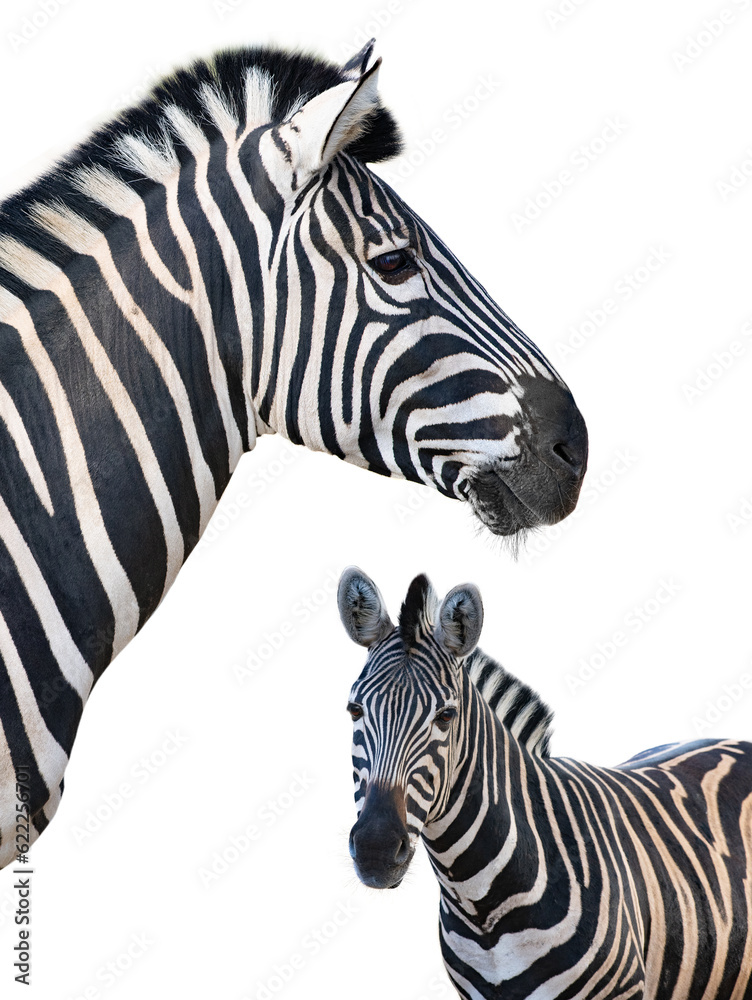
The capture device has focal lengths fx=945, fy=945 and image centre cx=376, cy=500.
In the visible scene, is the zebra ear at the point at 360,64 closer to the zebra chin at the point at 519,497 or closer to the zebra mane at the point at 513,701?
the zebra chin at the point at 519,497

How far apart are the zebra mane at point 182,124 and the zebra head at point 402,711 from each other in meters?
2.71

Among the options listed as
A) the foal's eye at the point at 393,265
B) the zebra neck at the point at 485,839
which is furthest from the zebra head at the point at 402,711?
the foal's eye at the point at 393,265

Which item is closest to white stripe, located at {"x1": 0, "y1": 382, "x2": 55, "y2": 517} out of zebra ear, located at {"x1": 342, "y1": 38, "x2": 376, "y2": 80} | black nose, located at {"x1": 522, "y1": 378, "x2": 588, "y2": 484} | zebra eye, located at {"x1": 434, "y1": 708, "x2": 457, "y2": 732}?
black nose, located at {"x1": 522, "y1": 378, "x2": 588, "y2": 484}

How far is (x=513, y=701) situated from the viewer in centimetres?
597

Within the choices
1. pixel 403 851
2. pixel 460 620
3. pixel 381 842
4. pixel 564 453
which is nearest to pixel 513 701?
pixel 460 620

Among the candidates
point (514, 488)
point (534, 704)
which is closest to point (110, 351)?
point (514, 488)

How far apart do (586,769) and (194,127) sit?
14.3ft

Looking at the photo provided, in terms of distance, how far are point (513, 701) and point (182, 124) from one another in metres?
4.22

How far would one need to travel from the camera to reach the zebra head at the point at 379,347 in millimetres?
2650

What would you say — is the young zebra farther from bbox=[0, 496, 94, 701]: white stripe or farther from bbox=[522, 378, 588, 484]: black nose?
bbox=[0, 496, 94, 701]: white stripe

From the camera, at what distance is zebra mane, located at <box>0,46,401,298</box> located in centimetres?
263

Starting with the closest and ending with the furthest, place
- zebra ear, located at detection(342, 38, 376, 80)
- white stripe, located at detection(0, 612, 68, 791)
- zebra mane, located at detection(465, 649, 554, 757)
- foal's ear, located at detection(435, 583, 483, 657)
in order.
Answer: white stripe, located at detection(0, 612, 68, 791), zebra ear, located at detection(342, 38, 376, 80), foal's ear, located at detection(435, 583, 483, 657), zebra mane, located at detection(465, 649, 554, 757)

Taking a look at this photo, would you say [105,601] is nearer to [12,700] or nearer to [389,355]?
[12,700]

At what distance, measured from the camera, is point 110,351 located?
257 cm
